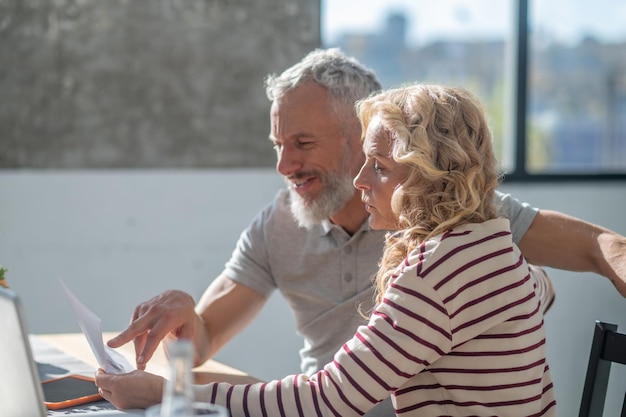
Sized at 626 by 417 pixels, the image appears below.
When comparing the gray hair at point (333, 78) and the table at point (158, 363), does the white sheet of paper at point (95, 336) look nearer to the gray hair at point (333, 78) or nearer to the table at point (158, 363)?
the table at point (158, 363)

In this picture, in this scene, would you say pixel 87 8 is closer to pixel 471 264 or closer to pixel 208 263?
pixel 208 263

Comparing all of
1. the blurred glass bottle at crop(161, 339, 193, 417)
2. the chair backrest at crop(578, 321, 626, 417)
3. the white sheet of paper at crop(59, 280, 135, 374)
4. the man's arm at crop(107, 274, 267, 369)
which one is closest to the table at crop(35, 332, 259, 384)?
the man's arm at crop(107, 274, 267, 369)

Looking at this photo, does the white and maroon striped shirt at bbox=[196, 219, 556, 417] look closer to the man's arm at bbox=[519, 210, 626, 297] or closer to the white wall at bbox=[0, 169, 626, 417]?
the man's arm at bbox=[519, 210, 626, 297]

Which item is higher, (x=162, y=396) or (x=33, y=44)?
(x=33, y=44)

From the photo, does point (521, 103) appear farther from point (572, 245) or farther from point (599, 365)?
point (599, 365)

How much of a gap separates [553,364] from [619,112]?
1385 millimetres

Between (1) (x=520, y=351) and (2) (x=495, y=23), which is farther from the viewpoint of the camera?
(2) (x=495, y=23)

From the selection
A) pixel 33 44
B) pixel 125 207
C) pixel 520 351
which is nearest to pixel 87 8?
pixel 33 44

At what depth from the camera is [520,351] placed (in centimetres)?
122

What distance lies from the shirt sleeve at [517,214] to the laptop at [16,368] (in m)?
1.07

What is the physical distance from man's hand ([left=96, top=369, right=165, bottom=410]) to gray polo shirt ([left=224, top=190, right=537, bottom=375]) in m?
0.67

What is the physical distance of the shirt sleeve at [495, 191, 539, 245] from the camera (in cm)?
175

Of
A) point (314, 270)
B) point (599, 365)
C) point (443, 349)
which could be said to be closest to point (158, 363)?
point (314, 270)

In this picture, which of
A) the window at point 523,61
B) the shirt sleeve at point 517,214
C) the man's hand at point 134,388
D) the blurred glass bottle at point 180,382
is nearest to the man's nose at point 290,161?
the shirt sleeve at point 517,214
